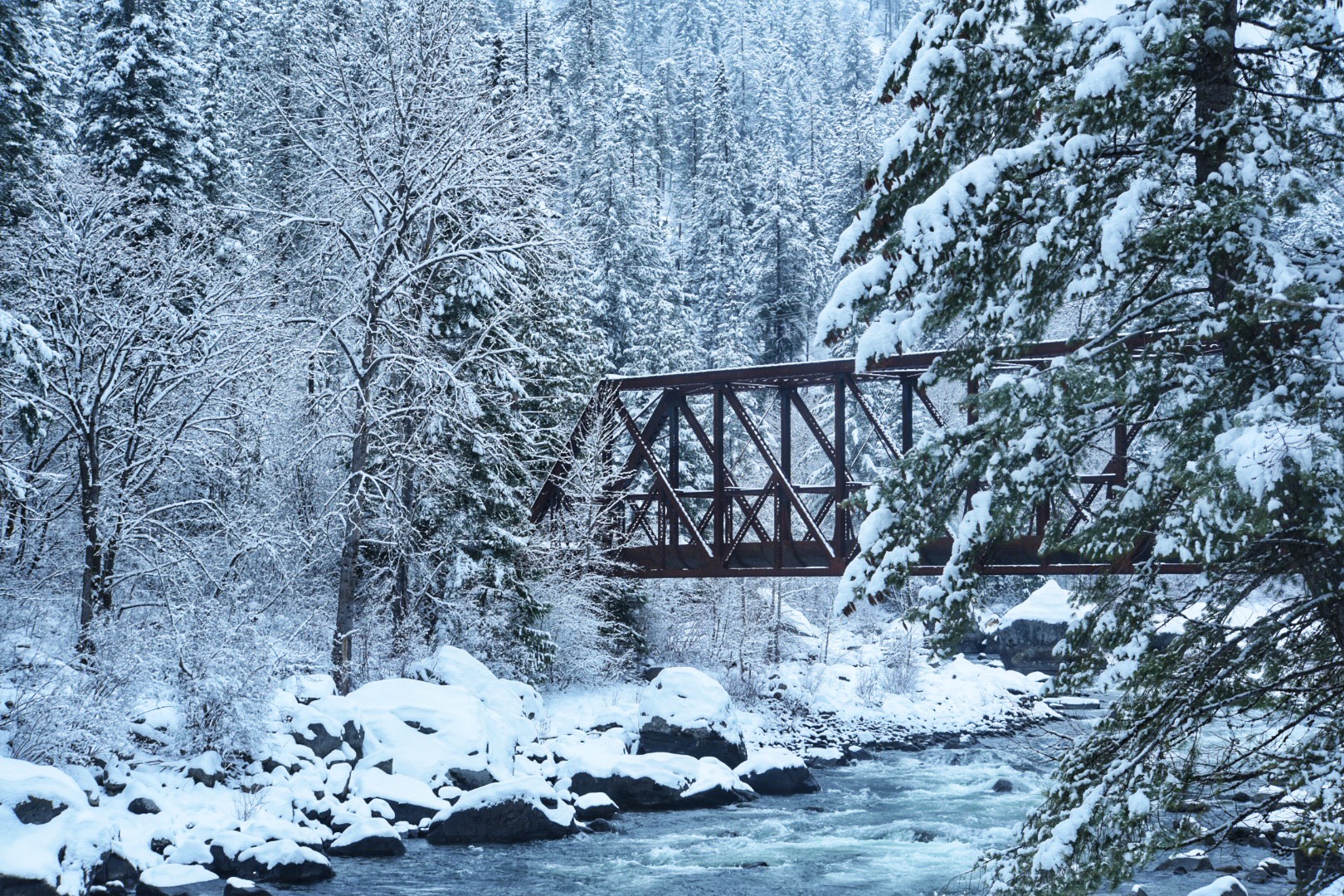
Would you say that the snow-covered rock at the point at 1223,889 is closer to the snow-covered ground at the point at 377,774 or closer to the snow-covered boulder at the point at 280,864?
the snow-covered ground at the point at 377,774

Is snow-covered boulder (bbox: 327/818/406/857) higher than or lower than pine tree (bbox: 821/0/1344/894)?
lower

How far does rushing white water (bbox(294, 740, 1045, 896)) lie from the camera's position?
15727 mm

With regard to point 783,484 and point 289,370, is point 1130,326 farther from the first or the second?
point 289,370

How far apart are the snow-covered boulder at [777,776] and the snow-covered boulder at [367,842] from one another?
25.9 feet

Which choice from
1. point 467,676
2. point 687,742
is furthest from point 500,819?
point 687,742

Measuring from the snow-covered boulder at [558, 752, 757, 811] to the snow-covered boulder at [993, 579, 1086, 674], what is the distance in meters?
21.6

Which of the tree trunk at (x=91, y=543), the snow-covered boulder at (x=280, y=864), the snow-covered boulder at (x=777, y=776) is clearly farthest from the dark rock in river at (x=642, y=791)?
the tree trunk at (x=91, y=543)

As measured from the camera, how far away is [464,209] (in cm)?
2330

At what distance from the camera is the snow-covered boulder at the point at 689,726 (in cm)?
2336

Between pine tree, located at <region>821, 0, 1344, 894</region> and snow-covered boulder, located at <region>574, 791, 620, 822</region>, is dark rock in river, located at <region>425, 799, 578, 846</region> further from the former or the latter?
pine tree, located at <region>821, 0, 1344, 894</region>

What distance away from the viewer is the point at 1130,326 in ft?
26.2

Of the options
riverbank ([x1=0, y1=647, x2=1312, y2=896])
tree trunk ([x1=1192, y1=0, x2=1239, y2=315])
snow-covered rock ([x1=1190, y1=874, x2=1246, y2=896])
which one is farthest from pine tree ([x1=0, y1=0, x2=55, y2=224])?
snow-covered rock ([x1=1190, y1=874, x2=1246, y2=896])

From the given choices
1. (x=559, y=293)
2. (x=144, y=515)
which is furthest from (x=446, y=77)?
(x=144, y=515)

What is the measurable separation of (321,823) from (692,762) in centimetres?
763
